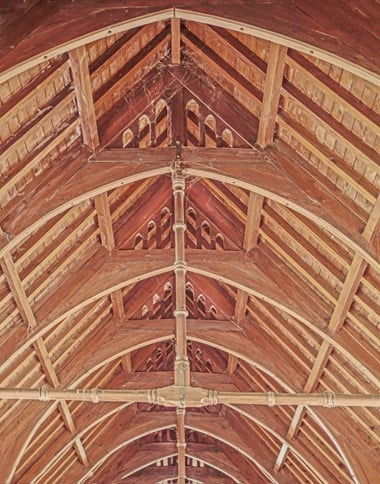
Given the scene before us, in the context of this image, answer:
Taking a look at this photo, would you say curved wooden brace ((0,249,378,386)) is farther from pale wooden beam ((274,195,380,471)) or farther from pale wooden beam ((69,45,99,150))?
pale wooden beam ((69,45,99,150))

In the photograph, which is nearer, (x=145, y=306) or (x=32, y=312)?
(x=32, y=312)

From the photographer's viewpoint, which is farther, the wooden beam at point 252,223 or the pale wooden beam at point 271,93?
the wooden beam at point 252,223

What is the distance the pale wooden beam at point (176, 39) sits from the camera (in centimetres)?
830

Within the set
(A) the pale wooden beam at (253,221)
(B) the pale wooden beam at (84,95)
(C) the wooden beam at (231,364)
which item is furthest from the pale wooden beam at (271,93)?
(C) the wooden beam at (231,364)

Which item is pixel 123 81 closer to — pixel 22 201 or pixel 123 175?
pixel 123 175

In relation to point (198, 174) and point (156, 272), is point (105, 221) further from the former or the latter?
point (198, 174)

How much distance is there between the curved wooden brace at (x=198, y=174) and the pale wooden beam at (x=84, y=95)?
37 centimetres

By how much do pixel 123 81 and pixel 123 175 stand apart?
1221 millimetres

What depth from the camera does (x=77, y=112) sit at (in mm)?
8664

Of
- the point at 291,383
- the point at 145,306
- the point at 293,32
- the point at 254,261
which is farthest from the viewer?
the point at 145,306

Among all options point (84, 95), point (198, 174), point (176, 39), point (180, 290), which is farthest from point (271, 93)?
point (180, 290)

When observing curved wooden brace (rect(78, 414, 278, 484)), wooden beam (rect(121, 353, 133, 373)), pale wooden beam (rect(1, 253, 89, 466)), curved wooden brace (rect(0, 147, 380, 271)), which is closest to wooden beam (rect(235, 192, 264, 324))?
curved wooden brace (rect(0, 147, 380, 271))

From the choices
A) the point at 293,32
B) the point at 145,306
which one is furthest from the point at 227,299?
the point at 293,32

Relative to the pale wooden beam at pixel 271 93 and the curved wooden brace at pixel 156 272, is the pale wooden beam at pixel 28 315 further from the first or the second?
the pale wooden beam at pixel 271 93
